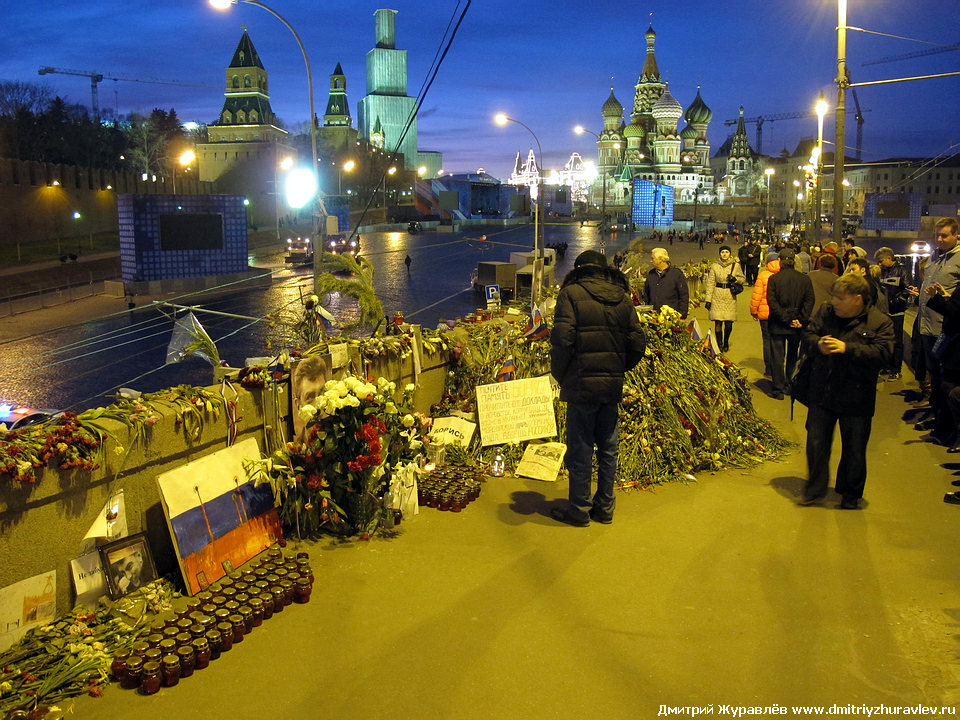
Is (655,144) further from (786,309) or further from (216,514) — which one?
(216,514)

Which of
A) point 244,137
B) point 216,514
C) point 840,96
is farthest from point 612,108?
point 216,514

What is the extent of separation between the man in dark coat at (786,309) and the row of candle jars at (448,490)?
14.9 ft

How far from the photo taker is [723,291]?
1117cm

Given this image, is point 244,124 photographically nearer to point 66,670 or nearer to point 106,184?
point 106,184

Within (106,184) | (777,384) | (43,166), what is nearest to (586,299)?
(777,384)

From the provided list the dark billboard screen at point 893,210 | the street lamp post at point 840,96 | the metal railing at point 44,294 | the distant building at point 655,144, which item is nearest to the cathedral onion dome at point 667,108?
the distant building at point 655,144

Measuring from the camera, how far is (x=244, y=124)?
9175cm

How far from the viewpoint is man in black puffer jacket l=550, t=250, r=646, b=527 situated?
5.47 meters

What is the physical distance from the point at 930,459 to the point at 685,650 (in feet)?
14.0

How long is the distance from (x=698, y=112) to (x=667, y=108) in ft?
40.4

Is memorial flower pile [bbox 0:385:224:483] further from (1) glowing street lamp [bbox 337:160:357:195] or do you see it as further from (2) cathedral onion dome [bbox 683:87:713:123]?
(2) cathedral onion dome [bbox 683:87:713:123]

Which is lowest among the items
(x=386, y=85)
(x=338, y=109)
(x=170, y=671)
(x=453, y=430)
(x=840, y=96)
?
(x=170, y=671)

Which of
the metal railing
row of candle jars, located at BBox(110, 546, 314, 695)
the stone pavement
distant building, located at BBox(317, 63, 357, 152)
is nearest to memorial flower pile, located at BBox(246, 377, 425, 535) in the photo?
the stone pavement

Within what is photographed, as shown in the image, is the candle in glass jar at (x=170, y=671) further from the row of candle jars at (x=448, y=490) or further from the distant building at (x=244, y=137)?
the distant building at (x=244, y=137)
